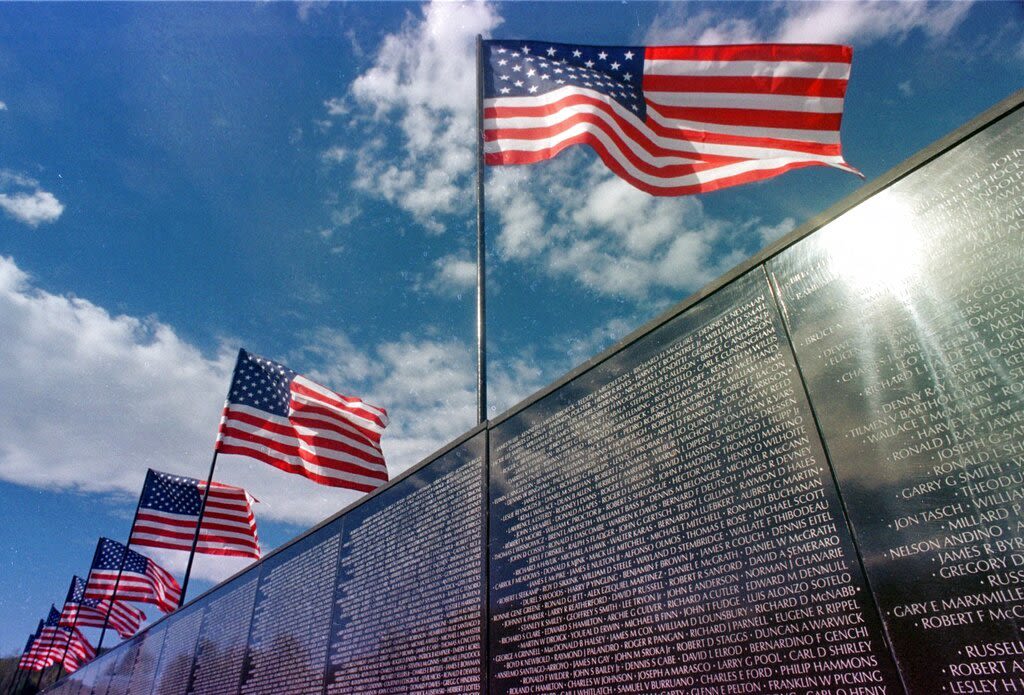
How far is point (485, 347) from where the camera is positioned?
618 cm

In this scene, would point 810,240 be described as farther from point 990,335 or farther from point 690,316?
point 990,335

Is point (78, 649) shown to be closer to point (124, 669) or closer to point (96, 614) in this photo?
point (96, 614)

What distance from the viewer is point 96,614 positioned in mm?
23047

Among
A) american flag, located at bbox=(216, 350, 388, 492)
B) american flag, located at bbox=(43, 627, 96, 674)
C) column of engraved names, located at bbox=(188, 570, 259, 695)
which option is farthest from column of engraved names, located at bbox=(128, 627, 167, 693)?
american flag, located at bbox=(43, 627, 96, 674)

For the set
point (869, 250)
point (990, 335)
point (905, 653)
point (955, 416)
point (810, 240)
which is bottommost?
point (905, 653)

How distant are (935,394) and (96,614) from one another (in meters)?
28.9

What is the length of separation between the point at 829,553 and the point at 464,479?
324cm

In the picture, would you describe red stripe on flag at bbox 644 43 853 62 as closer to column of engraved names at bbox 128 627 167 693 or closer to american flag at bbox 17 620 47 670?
column of engraved names at bbox 128 627 167 693

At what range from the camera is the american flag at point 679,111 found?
5113 mm

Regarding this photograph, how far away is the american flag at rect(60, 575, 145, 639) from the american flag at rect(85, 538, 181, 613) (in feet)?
1.47

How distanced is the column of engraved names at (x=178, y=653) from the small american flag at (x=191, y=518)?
368 centimetres

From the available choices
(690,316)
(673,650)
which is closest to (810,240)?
(690,316)

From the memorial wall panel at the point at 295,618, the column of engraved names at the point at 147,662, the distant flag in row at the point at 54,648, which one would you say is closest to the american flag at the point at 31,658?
the distant flag in row at the point at 54,648

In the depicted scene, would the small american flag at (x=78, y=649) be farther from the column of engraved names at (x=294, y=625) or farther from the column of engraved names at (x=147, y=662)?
the column of engraved names at (x=294, y=625)
